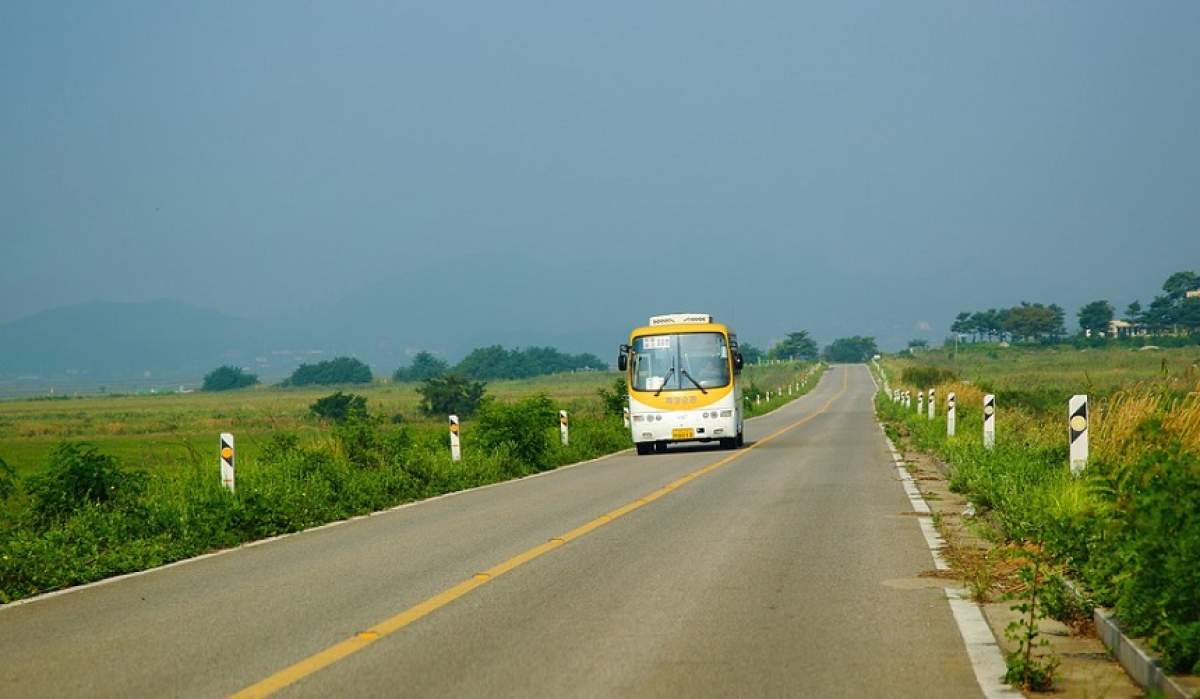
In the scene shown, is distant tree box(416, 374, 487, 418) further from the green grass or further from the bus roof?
the green grass

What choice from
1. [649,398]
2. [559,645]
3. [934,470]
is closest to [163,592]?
[559,645]

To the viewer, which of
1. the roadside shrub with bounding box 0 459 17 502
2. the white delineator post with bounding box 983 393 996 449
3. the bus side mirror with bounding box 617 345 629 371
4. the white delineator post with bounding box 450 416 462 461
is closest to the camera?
the roadside shrub with bounding box 0 459 17 502

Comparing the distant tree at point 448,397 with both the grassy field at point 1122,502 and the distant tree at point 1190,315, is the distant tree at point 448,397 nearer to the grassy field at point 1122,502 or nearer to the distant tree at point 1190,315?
the grassy field at point 1122,502

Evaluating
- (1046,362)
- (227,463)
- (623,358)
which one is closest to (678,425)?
(623,358)

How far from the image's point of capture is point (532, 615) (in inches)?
364

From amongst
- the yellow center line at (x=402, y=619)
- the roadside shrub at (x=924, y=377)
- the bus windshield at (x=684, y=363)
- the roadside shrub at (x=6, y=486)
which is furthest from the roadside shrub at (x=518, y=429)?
the roadside shrub at (x=924, y=377)

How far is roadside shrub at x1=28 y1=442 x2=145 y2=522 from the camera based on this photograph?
14.1 meters

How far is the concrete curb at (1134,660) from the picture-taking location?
21.2 ft

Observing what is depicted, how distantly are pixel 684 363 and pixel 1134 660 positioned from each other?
23.4 m

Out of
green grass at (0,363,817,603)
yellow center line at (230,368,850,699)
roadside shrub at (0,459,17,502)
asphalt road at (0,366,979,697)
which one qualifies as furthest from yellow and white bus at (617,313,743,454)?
roadside shrub at (0,459,17,502)

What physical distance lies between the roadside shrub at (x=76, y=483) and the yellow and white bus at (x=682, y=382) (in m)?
16.5

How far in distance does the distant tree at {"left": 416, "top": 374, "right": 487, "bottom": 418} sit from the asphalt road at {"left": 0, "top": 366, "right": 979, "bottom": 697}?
61.1 metres

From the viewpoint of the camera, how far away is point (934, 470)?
941 inches

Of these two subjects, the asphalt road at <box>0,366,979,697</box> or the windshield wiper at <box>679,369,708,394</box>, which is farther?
the windshield wiper at <box>679,369,708,394</box>
